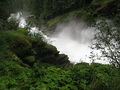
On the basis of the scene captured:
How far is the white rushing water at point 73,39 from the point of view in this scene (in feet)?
62.8

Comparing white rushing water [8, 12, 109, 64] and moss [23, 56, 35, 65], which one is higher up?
white rushing water [8, 12, 109, 64]

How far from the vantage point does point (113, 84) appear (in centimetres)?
495

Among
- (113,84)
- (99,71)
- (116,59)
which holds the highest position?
(116,59)

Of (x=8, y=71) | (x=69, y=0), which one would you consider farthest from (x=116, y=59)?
(x=69, y=0)

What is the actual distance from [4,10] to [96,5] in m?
19.3

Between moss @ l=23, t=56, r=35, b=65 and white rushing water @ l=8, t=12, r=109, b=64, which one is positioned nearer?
moss @ l=23, t=56, r=35, b=65

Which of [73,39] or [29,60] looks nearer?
[29,60]

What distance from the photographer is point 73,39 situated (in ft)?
83.3

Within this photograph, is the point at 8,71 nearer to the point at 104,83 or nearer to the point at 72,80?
the point at 72,80

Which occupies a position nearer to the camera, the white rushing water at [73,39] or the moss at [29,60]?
the moss at [29,60]

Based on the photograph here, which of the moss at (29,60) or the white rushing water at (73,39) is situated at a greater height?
the white rushing water at (73,39)

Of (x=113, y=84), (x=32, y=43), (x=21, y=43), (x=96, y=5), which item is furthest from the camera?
(x=96, y=5)

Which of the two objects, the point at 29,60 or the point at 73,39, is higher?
the point at 73,39

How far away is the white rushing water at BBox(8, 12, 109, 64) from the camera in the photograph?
19156 mm
